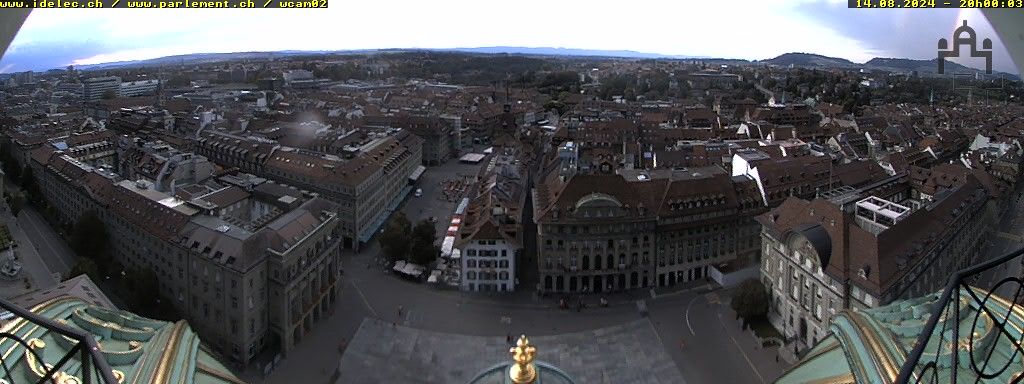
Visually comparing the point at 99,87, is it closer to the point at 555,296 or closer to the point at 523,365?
the point at 555,296

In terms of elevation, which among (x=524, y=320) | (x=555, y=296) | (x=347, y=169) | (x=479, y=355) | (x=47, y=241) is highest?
(x=347, y=169)

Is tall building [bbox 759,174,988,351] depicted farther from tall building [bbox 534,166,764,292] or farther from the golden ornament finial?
the golden ornament finial

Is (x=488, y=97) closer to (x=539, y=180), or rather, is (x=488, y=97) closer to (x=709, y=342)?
(x=539, y=180)

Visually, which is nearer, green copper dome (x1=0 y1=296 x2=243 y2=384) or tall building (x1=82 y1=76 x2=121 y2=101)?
green copper dome (x1=0 y1=296 x2=243 y2=384)

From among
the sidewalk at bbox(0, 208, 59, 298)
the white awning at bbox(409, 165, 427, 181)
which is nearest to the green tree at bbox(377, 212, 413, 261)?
the sidewalk at bbox(0, 208, 59, 298)

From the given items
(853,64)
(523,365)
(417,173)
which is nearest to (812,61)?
(853,64)

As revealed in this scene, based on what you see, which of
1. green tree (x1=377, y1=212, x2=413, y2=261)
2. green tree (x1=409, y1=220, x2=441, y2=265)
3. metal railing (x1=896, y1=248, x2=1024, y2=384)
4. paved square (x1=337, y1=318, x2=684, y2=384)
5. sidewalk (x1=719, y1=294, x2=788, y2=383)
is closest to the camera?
metal railing (x1=896, y1=248, x2=1024, y2=384)

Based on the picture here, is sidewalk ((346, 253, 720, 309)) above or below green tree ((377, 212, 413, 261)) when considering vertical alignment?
below
